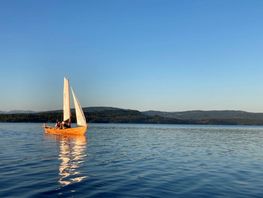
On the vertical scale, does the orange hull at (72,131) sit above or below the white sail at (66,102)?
below

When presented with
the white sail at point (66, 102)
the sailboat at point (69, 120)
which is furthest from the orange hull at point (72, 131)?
the white sail at point (66, 102)

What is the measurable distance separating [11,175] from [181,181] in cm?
1252

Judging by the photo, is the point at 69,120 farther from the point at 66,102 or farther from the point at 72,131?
the point at 72,131

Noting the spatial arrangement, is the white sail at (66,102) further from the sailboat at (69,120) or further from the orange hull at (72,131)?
the orange hull at (72,131)

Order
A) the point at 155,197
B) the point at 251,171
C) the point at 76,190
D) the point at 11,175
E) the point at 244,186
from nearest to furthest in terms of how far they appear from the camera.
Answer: the point at 155,197 < the point at 76,190 < the point at 244,186 < the point at 11,175 < the point at 251,171

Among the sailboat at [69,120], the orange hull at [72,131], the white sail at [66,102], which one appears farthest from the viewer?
the white sail at [66,102]

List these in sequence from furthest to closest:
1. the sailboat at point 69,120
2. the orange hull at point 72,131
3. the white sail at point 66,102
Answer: the white sail at point 66,102 → the sailboat at point 69,120 → the orange hull at point 72,131

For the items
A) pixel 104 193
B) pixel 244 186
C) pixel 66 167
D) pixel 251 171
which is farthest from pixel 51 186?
pixel 251 171

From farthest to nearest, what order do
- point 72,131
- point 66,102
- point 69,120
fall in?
1. point 66,102
2. point 69,120
3. point 72,131

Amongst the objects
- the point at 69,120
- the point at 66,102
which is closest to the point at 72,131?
the point at 69,120

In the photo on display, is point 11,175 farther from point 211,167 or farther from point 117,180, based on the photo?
point 211,167

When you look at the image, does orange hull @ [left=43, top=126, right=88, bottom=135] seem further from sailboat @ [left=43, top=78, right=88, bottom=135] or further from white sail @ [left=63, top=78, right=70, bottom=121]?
white sail @ [left=63, top=78, right=70, bottom=121]

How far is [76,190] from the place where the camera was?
21.3 meters

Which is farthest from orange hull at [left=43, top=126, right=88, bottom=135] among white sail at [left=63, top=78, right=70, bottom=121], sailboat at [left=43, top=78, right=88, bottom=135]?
white sail at [left=63, top=78, right=70, bottom=121]
